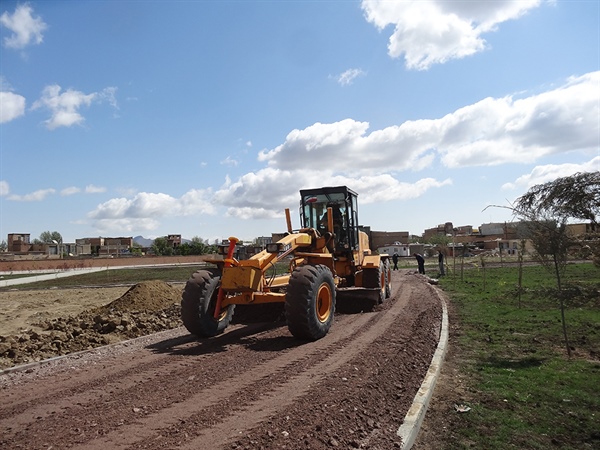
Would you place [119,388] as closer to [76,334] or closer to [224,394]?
[224,394]

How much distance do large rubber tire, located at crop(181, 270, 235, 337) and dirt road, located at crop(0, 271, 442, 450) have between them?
1.02ft

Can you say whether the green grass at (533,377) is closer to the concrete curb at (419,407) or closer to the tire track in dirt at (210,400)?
the concrete curb at (419,407)

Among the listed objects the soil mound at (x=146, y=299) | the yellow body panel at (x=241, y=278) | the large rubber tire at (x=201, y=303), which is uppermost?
the yellow body panel at (x=241, y=278)

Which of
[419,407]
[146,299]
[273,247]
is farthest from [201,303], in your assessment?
[146,299]

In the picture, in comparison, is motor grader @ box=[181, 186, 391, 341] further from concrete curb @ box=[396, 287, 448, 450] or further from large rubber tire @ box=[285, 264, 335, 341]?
concrete curb @ box=[396, 287, 448, 450]

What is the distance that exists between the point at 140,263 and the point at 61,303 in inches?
1820

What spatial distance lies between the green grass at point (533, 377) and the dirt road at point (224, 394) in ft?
2.71

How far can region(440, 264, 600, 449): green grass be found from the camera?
4.94 m

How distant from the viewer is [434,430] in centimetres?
509

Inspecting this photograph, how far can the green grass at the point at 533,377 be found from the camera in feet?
16.2

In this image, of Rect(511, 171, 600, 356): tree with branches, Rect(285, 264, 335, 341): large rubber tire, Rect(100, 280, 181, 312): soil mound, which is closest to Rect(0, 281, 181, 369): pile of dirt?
Rect(100, 280, 181, 312): soil mound

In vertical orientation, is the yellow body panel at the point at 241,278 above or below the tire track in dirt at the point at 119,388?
above

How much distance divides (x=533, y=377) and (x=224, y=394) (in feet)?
14.7

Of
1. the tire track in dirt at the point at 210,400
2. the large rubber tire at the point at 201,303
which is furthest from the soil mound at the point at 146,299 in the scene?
the tire track in dirt at the point at 210,400
